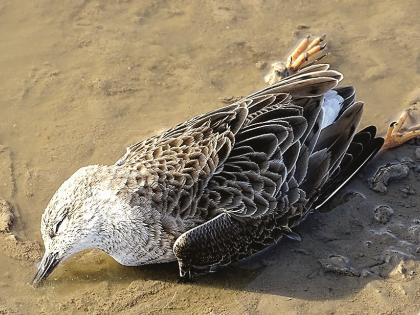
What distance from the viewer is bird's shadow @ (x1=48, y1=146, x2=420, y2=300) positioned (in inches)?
332

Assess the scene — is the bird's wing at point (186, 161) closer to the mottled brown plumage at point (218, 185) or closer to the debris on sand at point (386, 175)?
the mottled brown plumage at point (218, 185)

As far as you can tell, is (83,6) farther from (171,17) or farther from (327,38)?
(327,38)

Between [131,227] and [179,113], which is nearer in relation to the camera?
[131,227]

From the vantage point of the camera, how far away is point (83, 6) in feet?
37.5

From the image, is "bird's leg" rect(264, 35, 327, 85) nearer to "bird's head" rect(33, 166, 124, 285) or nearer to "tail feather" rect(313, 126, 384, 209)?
"tail feather" rect(313, 126, 384, 209)

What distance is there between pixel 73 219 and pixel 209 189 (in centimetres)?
134

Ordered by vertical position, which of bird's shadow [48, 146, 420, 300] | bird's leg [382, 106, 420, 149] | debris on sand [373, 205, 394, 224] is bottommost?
bird's shadow [48, 146, 420, 300]

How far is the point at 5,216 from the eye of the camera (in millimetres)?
9016

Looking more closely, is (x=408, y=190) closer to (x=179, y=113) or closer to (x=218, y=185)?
(x=218, y=185)

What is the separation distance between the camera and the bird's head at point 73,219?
8.28 m

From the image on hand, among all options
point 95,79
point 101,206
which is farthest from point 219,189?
point 95,79

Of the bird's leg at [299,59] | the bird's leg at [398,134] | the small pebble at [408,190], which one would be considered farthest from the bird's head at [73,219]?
the bird's leg at [398,134]

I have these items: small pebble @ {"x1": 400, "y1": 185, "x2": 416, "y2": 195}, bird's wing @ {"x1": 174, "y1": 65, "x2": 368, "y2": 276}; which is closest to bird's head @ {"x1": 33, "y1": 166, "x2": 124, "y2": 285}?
bird's wing @ {"x1": 174, "y1": 65, "x2": 368, "y2": 276}

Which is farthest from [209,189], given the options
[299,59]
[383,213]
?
[299,59]
